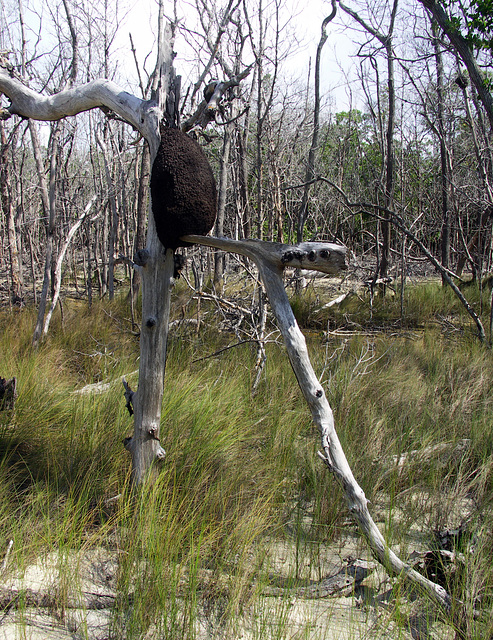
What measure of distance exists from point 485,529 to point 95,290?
11013 millimetres

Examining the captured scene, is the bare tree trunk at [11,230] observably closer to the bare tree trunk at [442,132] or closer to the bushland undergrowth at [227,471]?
the bushland undergrowth at [227,471]

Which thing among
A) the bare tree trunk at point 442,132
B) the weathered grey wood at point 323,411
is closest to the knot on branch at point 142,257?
the weathered grey wood at point 323,411

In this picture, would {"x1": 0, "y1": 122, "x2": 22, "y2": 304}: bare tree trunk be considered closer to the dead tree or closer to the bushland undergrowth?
the bushland undergrowth

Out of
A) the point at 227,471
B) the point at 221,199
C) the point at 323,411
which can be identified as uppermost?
the point at 221,199

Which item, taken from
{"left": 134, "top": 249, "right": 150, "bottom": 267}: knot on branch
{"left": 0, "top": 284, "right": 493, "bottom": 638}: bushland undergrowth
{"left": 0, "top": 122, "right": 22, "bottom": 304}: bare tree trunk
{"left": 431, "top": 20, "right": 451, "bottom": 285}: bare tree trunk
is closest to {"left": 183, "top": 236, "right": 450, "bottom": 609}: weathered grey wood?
{"left": 0, "top": 284, "right": 493, "bottom": 638}: bushland undergrowth

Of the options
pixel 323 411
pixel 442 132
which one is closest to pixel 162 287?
pixel 323 411

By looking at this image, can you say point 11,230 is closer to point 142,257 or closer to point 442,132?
point 442,132

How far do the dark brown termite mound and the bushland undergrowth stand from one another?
52.1 inches

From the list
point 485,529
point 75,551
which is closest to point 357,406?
point 485,529

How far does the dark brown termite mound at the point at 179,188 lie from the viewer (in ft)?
7.64

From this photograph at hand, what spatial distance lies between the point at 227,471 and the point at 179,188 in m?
1.64

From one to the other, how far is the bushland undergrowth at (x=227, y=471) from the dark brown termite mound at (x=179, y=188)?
1323 mm

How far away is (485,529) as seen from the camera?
2557 millimetres

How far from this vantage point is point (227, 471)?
2945 mm
